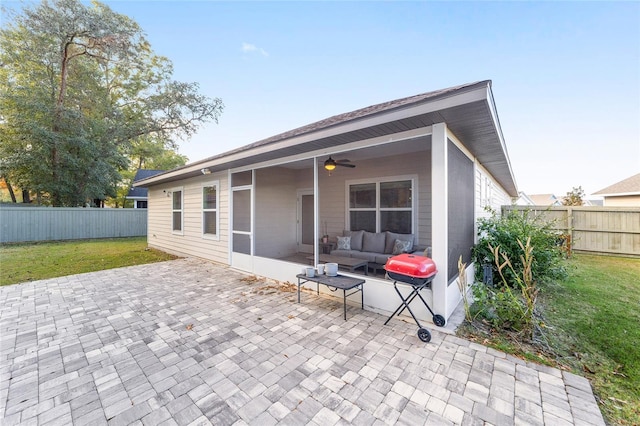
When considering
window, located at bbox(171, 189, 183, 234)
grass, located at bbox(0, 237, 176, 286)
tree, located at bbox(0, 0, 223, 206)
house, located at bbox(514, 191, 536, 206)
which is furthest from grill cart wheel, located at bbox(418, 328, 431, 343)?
tree, located at bbox(0, 0, 223, 206)

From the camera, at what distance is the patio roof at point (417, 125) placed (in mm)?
2590

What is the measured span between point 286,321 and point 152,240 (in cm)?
930

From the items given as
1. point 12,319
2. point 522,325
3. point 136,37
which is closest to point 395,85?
point 522,325

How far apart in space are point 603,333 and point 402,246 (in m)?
3.01

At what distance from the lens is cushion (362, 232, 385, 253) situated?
5.92 meters

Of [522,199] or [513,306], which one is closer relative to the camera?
[513,306]

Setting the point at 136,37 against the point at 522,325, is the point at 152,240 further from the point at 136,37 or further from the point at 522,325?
the point at 136,37

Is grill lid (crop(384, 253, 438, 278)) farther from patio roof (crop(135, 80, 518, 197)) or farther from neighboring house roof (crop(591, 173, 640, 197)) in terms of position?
neighboring house roof (crop(591, 173, 640, 197))

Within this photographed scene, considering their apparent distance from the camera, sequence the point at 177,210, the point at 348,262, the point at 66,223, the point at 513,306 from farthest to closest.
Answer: the point at 66,223 < the point at 177,210 < the point at 348,262 < the point at 513,306

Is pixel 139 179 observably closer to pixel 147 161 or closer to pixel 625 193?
pixel 147 161

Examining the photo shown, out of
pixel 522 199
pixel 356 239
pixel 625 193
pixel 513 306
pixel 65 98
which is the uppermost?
pixel 65 98

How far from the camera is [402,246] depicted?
5449 millimetres

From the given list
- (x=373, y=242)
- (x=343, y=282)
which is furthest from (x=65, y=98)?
(x=343, y=282)

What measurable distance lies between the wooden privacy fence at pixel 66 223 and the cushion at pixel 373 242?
13.5 meters
